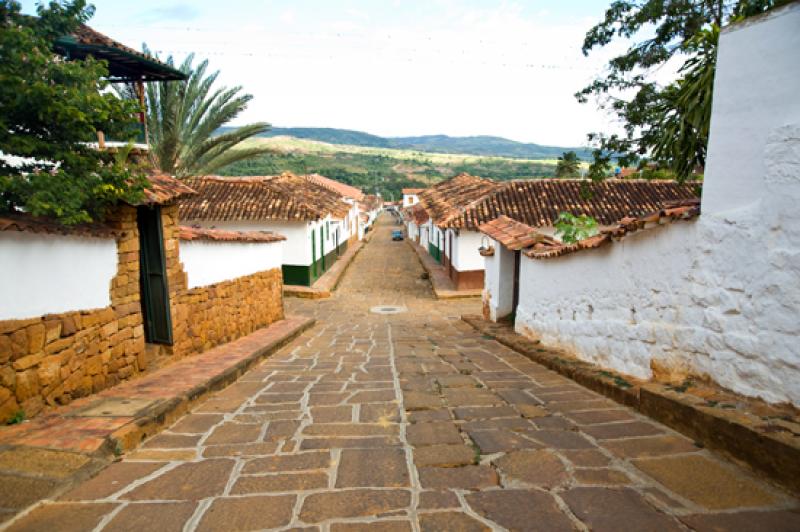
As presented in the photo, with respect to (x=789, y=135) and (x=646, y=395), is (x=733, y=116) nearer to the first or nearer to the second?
(x=789, y=135)

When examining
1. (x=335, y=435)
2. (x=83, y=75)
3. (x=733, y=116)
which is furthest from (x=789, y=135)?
(x=83, y=75)

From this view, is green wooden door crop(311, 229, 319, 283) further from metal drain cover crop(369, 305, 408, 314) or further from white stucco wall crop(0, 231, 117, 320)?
white stucco wall crop(0, 231, 117, 320)

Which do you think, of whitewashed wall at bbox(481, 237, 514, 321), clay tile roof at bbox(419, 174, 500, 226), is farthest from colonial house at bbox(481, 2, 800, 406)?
clay tile roof at bbox(419, 174, 500, 226)

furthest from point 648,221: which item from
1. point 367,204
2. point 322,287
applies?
point 367,204

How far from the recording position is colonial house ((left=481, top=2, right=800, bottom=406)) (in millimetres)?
2773

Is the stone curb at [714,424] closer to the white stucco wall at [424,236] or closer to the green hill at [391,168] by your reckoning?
the white stucco wall at [424,236]

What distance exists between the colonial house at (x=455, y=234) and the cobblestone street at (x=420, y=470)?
1252cm

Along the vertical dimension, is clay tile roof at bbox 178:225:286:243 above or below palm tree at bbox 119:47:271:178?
below

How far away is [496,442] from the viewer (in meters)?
3.27

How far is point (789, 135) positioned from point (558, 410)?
98.0 inches

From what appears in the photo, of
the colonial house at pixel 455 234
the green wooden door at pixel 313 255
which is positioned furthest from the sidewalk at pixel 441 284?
the green wooden door at pixel 313 255

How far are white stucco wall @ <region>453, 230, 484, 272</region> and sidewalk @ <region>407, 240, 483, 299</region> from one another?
906 mm

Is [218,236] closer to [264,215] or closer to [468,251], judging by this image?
[264,215]

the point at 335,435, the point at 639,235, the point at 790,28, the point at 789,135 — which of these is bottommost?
the point at 335,435
